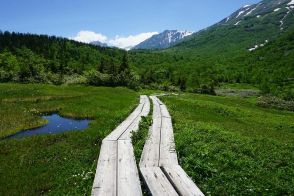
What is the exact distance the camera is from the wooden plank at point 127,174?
43.9ft

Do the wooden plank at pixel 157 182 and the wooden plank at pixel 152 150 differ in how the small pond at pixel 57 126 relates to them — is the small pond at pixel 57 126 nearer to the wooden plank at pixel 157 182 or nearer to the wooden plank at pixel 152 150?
the wooden plank at pixel 152 150

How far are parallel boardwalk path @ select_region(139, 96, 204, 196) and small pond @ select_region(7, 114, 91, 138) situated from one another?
1446cm

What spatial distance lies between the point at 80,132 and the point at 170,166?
1594cm

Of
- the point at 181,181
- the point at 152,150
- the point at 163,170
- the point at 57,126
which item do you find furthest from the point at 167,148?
the point at 57,126

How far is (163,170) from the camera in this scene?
52.4 ft

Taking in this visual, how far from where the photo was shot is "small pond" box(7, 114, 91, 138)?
112 ft

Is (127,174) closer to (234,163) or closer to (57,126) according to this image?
(234,163)

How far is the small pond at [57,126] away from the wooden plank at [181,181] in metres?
20.5

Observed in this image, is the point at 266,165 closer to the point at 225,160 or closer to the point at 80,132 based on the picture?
the point at 225,160

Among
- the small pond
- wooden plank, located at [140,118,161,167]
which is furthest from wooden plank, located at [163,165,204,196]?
the small pond

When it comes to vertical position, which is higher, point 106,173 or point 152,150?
point 152,150

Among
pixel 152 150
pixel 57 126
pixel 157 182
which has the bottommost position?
pixel 57 126

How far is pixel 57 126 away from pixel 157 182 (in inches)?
996

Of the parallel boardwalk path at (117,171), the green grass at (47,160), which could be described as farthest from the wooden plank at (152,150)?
the green grass at (47,160)
